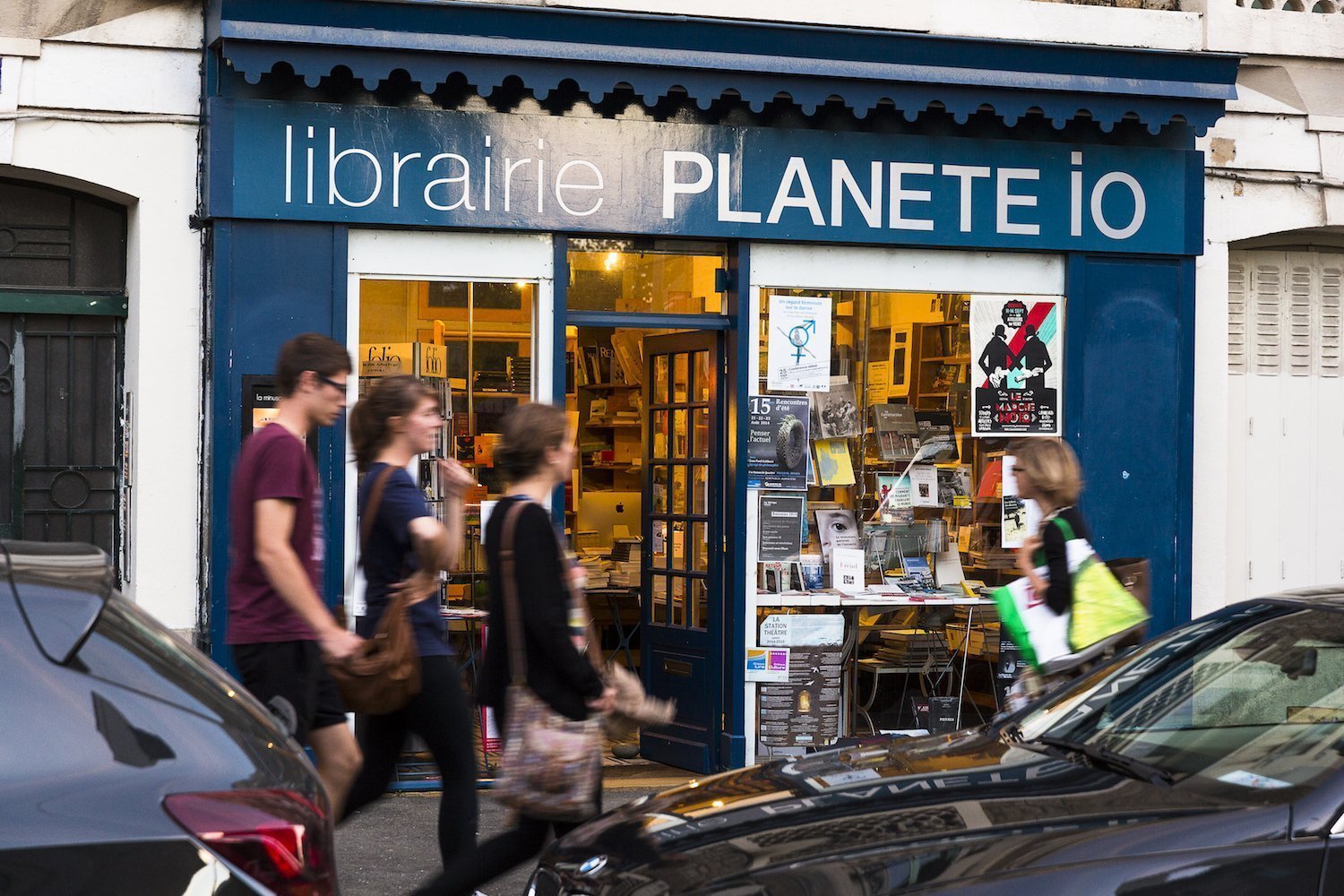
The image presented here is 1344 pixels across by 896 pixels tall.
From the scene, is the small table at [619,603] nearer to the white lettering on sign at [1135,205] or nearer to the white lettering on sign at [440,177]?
the white lettering on sign at [440,177]

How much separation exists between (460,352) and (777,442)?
1.84 m

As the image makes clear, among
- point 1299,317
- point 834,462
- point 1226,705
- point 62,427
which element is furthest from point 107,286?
point 1299,317

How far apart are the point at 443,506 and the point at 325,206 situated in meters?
1.79

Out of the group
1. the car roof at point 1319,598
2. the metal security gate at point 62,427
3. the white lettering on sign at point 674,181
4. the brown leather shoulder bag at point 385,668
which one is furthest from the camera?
the white lettering on sign at point 674,181

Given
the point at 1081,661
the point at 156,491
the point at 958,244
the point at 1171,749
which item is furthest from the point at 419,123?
Result: the point at 1171,749

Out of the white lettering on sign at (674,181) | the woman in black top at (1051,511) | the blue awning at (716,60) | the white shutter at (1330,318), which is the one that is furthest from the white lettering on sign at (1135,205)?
the woman in black top at (1051,511)

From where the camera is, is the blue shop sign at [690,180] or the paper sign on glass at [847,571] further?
the paper sign on glass at [847,571]

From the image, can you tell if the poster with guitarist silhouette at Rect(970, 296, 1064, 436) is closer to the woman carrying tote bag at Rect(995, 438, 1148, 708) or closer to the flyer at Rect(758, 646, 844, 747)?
the flyer at Rect(758, 646, 844, 747)

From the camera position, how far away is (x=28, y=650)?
9.30 ft

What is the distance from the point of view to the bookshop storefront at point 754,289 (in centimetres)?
795

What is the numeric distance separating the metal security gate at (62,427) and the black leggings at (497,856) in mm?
4236

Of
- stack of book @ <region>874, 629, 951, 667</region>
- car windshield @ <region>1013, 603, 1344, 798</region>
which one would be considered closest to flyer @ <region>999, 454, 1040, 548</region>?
stack of book @ <region>874, 629, 951, 667</region>

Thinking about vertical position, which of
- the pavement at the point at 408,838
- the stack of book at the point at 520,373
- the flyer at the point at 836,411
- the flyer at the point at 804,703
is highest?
the stack of book at the point at 520,373

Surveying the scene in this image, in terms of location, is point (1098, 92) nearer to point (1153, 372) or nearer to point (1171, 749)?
point (1153, 372)
